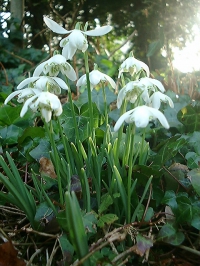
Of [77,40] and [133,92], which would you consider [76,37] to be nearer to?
[77,40]

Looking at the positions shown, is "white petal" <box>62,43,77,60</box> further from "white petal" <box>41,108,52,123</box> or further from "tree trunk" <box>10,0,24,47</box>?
"tree trunk" <box>10,0,24,47</box>

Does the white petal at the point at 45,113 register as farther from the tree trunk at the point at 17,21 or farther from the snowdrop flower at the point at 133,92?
the tree trunk at the point at 17,21

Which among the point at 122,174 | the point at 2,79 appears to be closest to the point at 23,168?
the point at 122,174

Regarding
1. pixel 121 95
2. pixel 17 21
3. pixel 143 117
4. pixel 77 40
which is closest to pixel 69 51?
pixel 77 40

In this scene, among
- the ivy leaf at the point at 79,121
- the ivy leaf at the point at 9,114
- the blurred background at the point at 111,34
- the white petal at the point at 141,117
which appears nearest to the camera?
the white petal at the point at 141,117

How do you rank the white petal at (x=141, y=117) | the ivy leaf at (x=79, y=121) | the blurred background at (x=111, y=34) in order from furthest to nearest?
the blurred background at (x=111, y=34) → the ivy leaf at (x=79, y=121) → the white petal at (x=141, y=117)

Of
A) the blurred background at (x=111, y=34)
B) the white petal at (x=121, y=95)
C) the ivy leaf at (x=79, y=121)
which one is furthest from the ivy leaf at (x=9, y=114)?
the blurred background at (x=111, y=34)

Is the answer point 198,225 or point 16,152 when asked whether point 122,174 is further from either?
point 16,152

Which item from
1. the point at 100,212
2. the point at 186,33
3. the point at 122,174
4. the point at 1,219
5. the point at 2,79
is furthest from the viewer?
the point at 186,33
